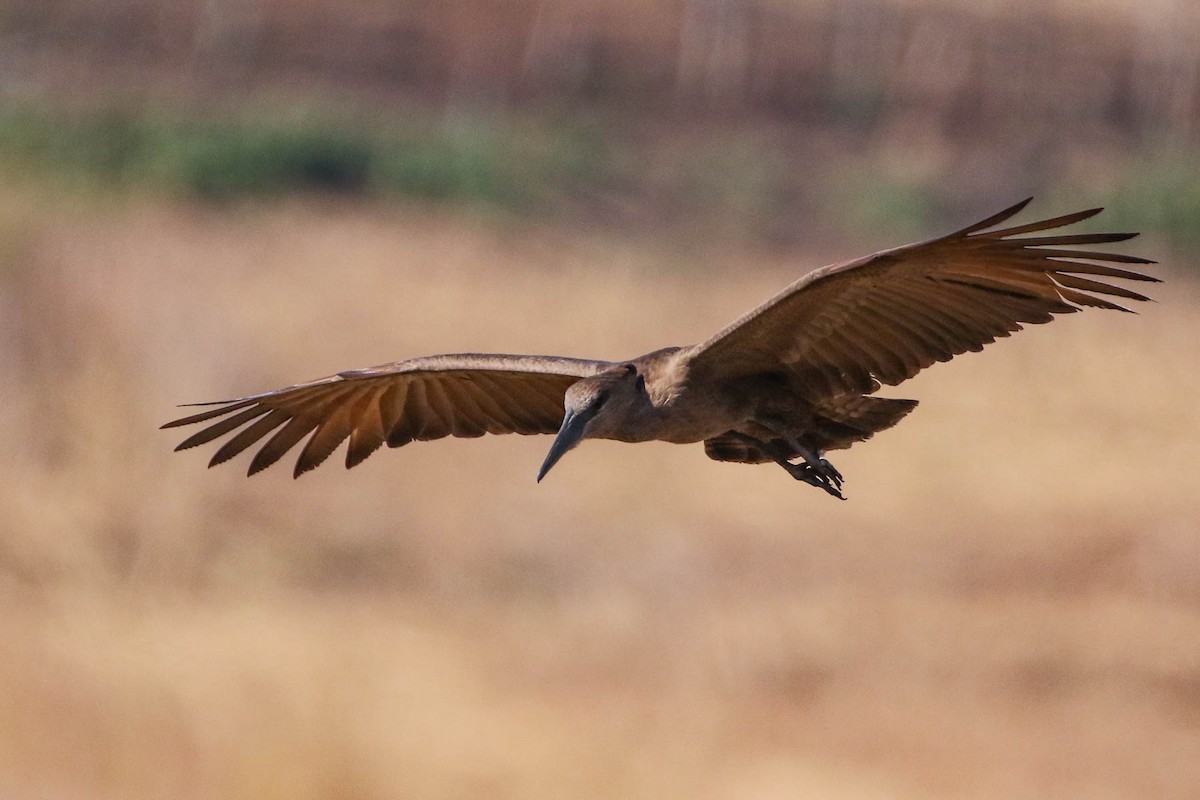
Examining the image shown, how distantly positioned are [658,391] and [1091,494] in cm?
1687

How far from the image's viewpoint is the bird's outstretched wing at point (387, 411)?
31.9ft

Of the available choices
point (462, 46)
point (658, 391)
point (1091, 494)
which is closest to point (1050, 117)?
point (462, 46)

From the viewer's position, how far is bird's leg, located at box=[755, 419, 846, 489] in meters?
8.89

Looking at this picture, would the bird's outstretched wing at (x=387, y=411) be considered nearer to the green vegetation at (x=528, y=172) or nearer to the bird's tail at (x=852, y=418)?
the bird's tail at (x=852, y=418)

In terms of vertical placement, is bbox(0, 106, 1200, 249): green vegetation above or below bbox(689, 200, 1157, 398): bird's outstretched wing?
above

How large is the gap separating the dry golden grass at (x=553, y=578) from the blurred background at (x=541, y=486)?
2.2 inches

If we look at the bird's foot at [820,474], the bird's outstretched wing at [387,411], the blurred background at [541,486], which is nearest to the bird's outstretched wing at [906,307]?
the bird's foot at [820,474]

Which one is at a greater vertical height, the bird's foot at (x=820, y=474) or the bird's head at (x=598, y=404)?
the bird's head at (x=598, y=404)

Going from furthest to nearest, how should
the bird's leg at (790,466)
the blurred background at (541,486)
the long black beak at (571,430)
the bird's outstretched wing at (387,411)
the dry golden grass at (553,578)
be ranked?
the blurred background at (541,486) < the dry golden grass at (553,578) < the bird's outstretched wing at (387,411) < the bird's leg at (790,466) < the long black beak at (571,430)

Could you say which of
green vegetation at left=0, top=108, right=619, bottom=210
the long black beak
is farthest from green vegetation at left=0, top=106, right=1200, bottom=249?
the long black beak

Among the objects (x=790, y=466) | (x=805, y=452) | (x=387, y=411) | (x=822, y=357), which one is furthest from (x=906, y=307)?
(x=387, y=411)

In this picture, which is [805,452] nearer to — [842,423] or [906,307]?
[842,423]

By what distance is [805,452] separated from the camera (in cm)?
893

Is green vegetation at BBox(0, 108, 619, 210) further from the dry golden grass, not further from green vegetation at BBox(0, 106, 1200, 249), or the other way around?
the dry golden grass
